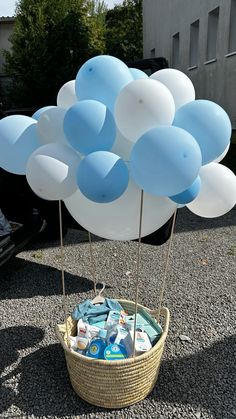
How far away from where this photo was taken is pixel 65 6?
14.7m

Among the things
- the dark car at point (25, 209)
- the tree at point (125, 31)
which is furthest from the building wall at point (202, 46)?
the dark car at point (25, 209)

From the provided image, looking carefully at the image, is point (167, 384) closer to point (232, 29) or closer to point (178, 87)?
point (178, 87)

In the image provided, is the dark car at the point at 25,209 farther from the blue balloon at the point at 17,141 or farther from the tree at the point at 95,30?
the tree at the point at 95,30

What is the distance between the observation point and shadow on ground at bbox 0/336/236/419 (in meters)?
2.06

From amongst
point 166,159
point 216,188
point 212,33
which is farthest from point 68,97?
point 212,33

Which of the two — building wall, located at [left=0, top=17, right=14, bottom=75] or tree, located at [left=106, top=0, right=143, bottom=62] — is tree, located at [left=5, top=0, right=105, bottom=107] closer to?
tree, located at [left=106, top=0, right=143, bottom=62]

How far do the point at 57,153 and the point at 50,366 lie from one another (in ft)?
4.83

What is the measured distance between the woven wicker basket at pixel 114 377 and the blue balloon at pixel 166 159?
3.23ft

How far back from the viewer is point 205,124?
5.08ft

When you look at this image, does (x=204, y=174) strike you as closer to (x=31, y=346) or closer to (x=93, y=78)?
(x=93, y=78)

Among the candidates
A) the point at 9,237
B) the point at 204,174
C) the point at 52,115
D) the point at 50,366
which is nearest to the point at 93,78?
the point at 52,115

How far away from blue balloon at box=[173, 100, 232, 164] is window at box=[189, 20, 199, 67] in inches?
406

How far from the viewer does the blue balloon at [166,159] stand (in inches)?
54.4

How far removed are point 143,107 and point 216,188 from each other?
56 cm
